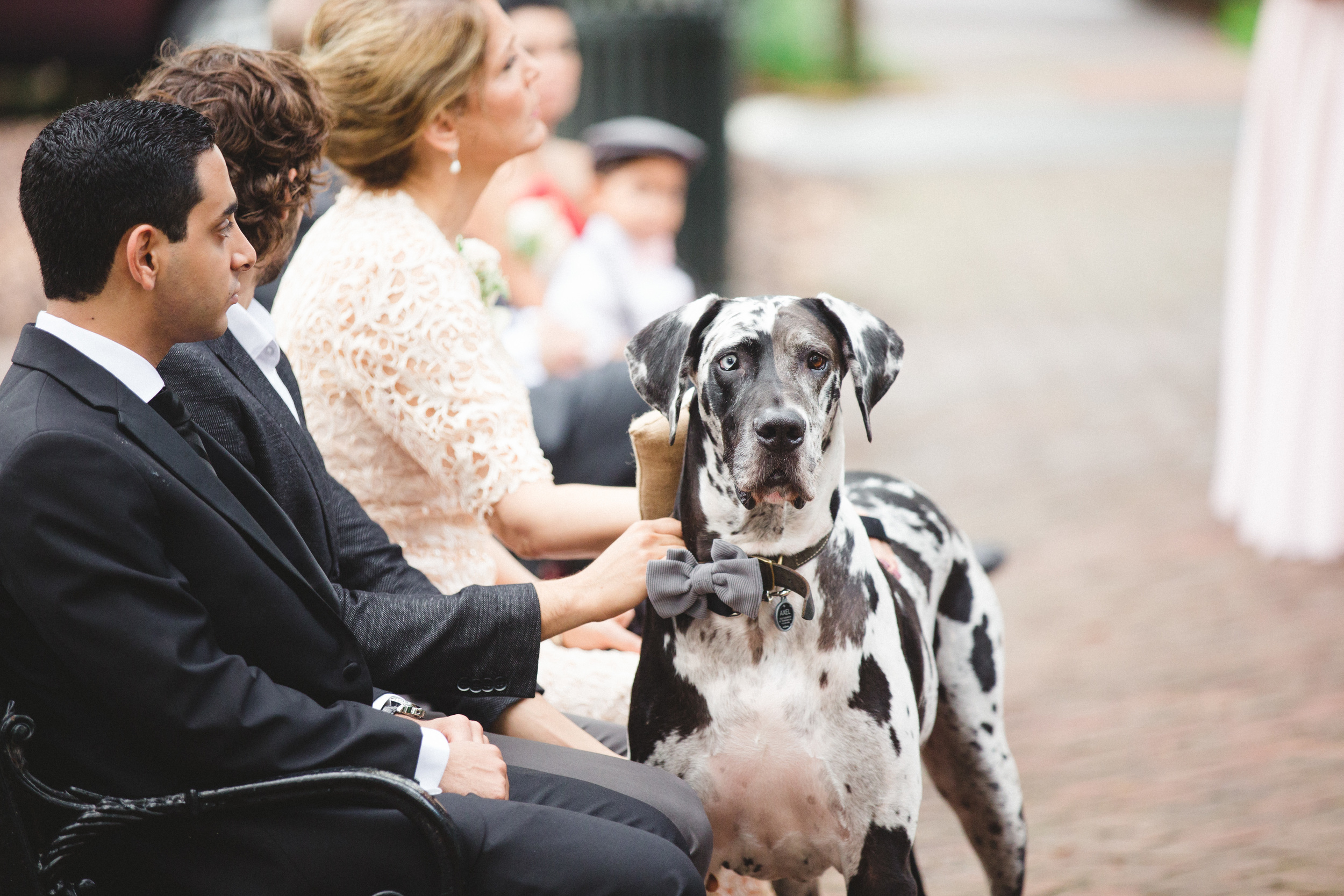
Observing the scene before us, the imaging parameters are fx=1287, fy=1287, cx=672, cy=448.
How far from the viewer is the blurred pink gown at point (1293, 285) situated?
693cm

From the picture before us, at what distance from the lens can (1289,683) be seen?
215 inches

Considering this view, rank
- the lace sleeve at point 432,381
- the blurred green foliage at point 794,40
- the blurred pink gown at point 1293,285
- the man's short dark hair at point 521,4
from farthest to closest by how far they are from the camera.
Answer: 1. the blurred green foliage at point 794,40
2. the blurred pink gown at point 1293,285
3. the man's short dark hair at point 521,4
4. the lace sleeve at point 432,381

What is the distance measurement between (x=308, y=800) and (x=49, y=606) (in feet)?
1.67

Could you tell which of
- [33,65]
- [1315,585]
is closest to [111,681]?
[1315,585]

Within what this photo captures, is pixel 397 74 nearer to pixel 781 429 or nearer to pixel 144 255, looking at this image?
pixel 144 255

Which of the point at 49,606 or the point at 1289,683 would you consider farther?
the point at 1289,683

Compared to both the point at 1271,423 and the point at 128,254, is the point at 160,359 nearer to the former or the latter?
the point at 128,254

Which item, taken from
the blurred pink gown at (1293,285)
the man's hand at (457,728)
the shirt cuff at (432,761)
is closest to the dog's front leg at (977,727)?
the man's hand at (457,728)

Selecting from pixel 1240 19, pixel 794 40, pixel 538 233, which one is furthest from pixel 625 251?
pixel 1240 19

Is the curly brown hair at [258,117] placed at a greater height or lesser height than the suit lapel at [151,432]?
greater

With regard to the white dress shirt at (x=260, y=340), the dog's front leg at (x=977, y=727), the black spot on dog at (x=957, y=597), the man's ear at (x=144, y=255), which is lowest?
the dog's front leg at (x=977, y=727)

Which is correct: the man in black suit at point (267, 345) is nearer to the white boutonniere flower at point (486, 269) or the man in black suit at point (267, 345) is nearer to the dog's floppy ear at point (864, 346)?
the white boutonniere flower at point (486, 269)

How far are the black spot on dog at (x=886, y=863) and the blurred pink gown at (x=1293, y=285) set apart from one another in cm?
539

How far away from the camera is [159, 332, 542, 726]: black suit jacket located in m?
2.39
